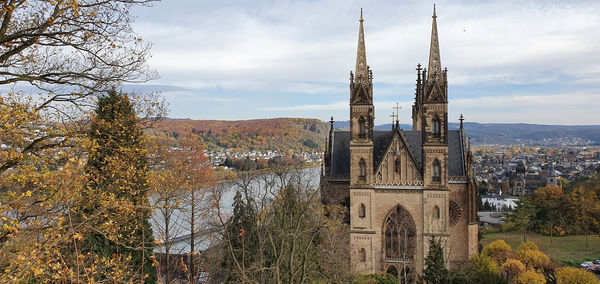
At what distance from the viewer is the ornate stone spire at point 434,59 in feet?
77.9

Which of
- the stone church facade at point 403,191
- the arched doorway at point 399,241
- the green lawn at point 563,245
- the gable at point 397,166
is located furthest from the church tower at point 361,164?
the green lawn at point 563,245

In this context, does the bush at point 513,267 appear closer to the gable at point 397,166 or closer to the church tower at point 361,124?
the gable at point 397,166

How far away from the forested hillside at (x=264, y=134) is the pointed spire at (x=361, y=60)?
68926 millimetres

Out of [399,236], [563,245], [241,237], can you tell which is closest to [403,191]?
[399,236]

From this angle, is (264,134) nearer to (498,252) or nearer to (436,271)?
(498,252)

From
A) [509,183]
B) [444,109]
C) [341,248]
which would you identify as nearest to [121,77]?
[341,248]

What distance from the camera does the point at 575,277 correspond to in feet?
74.3

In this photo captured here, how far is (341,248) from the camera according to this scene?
2361cm

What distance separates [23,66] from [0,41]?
96cm

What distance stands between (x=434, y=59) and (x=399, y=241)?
11001 millimetres

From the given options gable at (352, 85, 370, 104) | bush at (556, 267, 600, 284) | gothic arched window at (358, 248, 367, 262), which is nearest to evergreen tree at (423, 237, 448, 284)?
gothic arched window at (358, 248, 367, 262)

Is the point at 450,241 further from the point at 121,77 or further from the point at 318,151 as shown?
the point at 318,151

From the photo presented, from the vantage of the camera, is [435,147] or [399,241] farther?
[399,241]

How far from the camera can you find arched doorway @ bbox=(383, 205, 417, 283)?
2433 centimetres
